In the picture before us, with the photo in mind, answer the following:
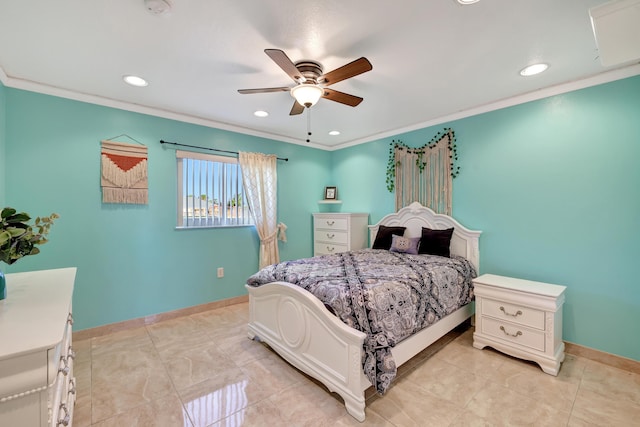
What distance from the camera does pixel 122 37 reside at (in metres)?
1.76

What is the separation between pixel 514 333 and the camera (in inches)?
89.8

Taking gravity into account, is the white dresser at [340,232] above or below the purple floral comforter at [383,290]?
above

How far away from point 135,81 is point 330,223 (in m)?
2.85

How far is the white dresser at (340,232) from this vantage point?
390cm

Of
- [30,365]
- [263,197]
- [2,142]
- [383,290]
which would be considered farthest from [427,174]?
[2,142]

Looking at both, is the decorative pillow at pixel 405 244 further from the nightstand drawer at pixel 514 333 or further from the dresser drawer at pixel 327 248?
the nightstand drawer at pixel 514 333

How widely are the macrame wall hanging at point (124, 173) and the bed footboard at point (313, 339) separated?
5.47ft

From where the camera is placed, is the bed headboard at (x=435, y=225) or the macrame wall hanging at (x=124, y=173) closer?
the macrame wall hanging at (x=124, y=173)

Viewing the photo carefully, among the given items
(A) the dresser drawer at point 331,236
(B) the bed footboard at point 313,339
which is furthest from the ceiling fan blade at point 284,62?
(A) the dresser drawer at point 331,236

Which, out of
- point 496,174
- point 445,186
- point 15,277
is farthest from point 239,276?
point 496,174

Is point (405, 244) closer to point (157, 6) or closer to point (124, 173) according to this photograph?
point (157, 6)

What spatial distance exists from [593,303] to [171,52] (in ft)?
13.0

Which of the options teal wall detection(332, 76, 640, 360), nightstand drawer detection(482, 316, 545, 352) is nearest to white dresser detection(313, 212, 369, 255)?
teal wall detection(332, 76, 640, 360)

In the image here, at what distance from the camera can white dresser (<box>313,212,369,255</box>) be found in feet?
12.8
